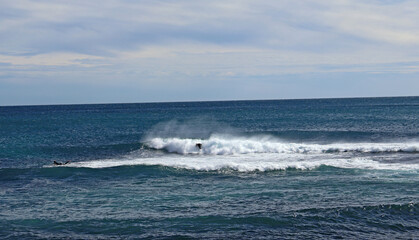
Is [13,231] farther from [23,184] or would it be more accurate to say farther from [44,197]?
[23,184]

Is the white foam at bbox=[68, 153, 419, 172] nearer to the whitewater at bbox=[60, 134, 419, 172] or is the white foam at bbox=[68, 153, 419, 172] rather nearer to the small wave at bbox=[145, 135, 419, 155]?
the whitewater at bbox=[60, 134, 419, 172]

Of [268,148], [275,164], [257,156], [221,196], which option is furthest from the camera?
[268,148]

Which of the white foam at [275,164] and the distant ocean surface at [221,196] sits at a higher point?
the white foam at [275,164]

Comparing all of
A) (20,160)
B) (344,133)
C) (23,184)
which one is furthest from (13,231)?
(344,133)

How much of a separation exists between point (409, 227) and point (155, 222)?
26.3 feet

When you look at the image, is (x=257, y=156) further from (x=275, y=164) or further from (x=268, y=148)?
(x=275, y=164)

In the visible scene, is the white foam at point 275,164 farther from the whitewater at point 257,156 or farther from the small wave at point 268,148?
the small wave at point 268,148

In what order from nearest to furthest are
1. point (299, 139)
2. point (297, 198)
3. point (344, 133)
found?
point (297, 198) < point (299, 139) < point (344, 133)

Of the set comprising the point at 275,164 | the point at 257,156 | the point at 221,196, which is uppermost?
the point at 275,164

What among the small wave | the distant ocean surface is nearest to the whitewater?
the small wave

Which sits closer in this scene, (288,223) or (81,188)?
(288,223)

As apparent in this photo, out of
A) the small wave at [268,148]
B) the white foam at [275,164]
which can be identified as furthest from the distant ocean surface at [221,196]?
the small wave at [268,148]

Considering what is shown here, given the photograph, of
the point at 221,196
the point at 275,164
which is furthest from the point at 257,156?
the point at 221,196

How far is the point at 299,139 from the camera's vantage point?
40.2 m
